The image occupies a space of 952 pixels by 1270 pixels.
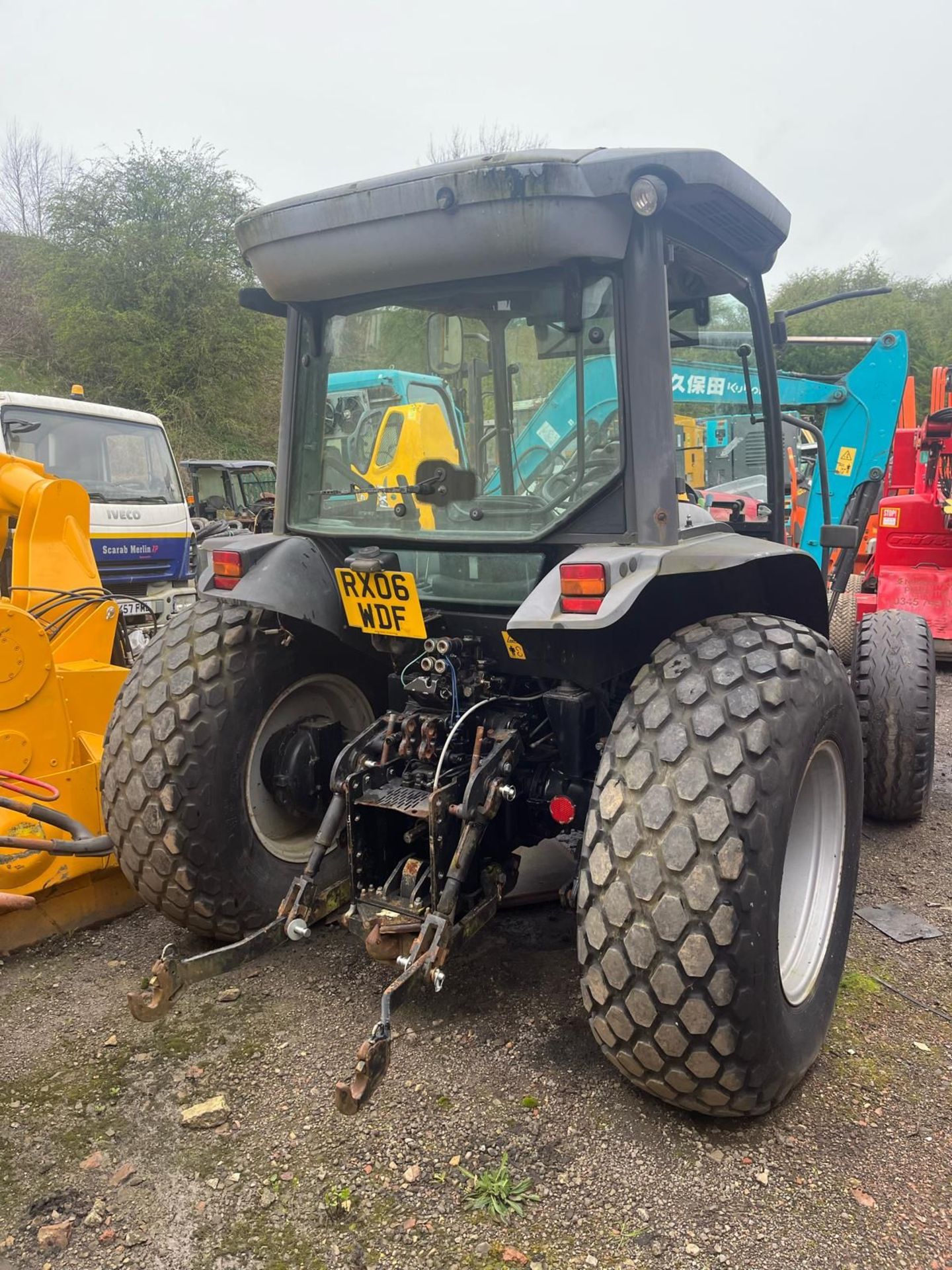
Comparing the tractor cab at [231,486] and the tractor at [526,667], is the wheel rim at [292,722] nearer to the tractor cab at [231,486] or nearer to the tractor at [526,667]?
the tractor at [526,667]

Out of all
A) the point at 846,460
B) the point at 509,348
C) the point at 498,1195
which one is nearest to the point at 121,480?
the point at 846,460

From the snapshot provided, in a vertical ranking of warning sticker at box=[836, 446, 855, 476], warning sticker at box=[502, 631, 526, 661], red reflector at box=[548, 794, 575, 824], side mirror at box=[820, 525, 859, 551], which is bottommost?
red reflector at box=[548, 794, 575, 824]

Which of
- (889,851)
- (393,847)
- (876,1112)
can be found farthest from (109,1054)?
(889,851)

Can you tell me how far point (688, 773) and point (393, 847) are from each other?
3.30ft

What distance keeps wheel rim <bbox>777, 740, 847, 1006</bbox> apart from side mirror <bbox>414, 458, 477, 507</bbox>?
3.95 ft

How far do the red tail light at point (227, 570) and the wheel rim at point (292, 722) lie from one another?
0.40 metres

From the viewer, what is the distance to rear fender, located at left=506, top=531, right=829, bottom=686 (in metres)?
2.15

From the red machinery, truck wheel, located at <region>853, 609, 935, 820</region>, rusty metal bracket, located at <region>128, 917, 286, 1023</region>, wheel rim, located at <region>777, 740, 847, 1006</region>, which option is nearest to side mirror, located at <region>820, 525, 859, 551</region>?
truck wheel, located at <region>853, 609, 935, 820</region>

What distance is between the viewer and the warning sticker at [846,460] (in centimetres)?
627

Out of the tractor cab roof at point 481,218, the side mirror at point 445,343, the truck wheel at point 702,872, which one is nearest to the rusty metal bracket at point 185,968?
the truck wheel at point 702,872

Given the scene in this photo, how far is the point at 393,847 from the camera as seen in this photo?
2.66 metres

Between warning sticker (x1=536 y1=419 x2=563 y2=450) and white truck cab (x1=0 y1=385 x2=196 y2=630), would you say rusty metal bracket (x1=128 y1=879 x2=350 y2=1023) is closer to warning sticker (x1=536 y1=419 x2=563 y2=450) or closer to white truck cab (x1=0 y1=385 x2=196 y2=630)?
warning sticker (x1=536 y1=419 x2=563 y2=450)

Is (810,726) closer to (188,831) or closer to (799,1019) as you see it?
(799,1019)

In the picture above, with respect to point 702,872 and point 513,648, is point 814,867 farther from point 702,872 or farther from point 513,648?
point 513,648
